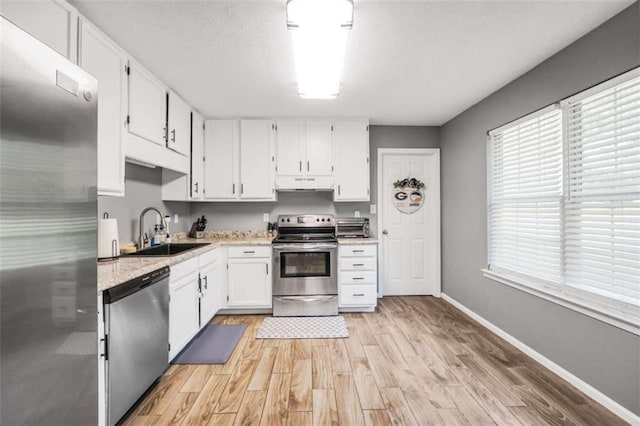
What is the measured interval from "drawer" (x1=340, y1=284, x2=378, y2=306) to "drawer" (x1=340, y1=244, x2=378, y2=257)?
37cm

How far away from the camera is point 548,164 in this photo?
7.63ft

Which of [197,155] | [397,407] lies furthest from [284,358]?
[197,155]

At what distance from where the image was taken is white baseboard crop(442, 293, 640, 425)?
170cm

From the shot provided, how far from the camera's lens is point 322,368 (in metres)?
2.28

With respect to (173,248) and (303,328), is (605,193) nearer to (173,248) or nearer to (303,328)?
(303,328)

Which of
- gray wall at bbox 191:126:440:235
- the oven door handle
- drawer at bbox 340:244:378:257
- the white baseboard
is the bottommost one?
the white baseboard

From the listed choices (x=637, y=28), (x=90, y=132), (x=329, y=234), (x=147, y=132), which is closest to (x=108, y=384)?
(x=90, y=132)

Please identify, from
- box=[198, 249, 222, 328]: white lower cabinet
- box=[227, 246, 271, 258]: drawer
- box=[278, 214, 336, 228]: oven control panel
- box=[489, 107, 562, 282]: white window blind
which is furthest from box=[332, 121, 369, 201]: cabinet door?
box=[198, 249, 222, 328]: white lower cabinet

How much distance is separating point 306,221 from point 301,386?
2159 mm

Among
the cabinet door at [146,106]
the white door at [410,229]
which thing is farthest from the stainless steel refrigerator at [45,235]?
the white door at [410,229]

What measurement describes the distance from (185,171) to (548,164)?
11.4ft

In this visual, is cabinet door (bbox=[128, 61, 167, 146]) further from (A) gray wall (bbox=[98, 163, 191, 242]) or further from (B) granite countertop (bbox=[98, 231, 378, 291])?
(B) granite countertop (bbox=[98, 231, 378, 291])

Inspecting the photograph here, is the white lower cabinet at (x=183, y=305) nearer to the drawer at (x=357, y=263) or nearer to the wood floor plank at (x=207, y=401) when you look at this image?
the wood floor plank at (x=207, y=401)

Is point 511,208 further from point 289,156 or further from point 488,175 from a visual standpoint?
point 289,156
